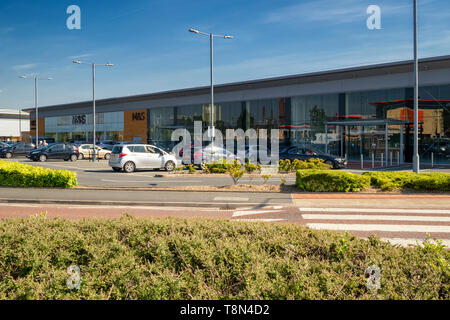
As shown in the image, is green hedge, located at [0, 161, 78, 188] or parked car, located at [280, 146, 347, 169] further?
parked car, located at [280, 146, 347, 169]

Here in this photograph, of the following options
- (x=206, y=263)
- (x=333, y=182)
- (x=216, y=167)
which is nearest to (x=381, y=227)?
(x=333, y=182)

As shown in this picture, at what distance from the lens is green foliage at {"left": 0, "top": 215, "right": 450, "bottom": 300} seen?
376 cm

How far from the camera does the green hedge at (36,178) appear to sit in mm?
16312

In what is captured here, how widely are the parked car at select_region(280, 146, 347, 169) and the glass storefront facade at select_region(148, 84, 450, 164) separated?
300 inches

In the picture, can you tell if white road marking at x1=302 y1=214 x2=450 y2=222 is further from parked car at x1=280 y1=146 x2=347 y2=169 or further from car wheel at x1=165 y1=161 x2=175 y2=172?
parked car at x1=280 y1=146 x2=347 y2=169

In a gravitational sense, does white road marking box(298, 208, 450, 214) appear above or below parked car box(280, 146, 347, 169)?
below

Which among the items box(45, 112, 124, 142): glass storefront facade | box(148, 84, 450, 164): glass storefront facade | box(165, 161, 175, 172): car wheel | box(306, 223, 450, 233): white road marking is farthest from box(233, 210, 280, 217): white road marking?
box(45, 112, 124, 142): glass storefront facade

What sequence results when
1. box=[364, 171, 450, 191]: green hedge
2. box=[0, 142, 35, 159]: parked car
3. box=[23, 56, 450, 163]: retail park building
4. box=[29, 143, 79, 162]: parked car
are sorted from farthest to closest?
box=[0, 142, 35, 159]: parked car < box=[29, 143, 79, 162]: parked car < box=[23, 56, 450, 163]: retail park building < box=[364, 171, 450, 191]: green hedge

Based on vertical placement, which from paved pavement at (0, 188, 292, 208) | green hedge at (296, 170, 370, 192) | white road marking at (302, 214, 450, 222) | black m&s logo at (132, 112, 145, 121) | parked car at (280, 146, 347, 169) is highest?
black m&s logo at (132, 112, 145, 121)

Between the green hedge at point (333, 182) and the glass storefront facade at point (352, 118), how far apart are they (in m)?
19.4

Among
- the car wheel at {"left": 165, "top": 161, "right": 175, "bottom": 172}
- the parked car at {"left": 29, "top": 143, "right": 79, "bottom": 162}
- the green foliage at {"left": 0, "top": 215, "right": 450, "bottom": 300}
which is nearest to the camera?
the green foliage at {"left": 0, "top": 215, "right": 450, "bottom": 300}

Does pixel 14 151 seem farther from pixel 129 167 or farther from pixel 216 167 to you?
pixel 216 167

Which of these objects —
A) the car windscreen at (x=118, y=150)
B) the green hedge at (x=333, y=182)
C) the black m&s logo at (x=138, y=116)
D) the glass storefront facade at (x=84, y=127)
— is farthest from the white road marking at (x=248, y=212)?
the glass storefront facade at (x=84, y=127)

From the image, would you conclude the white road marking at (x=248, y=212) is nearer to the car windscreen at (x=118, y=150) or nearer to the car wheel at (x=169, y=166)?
the car wheel at (x=169, y=166)
